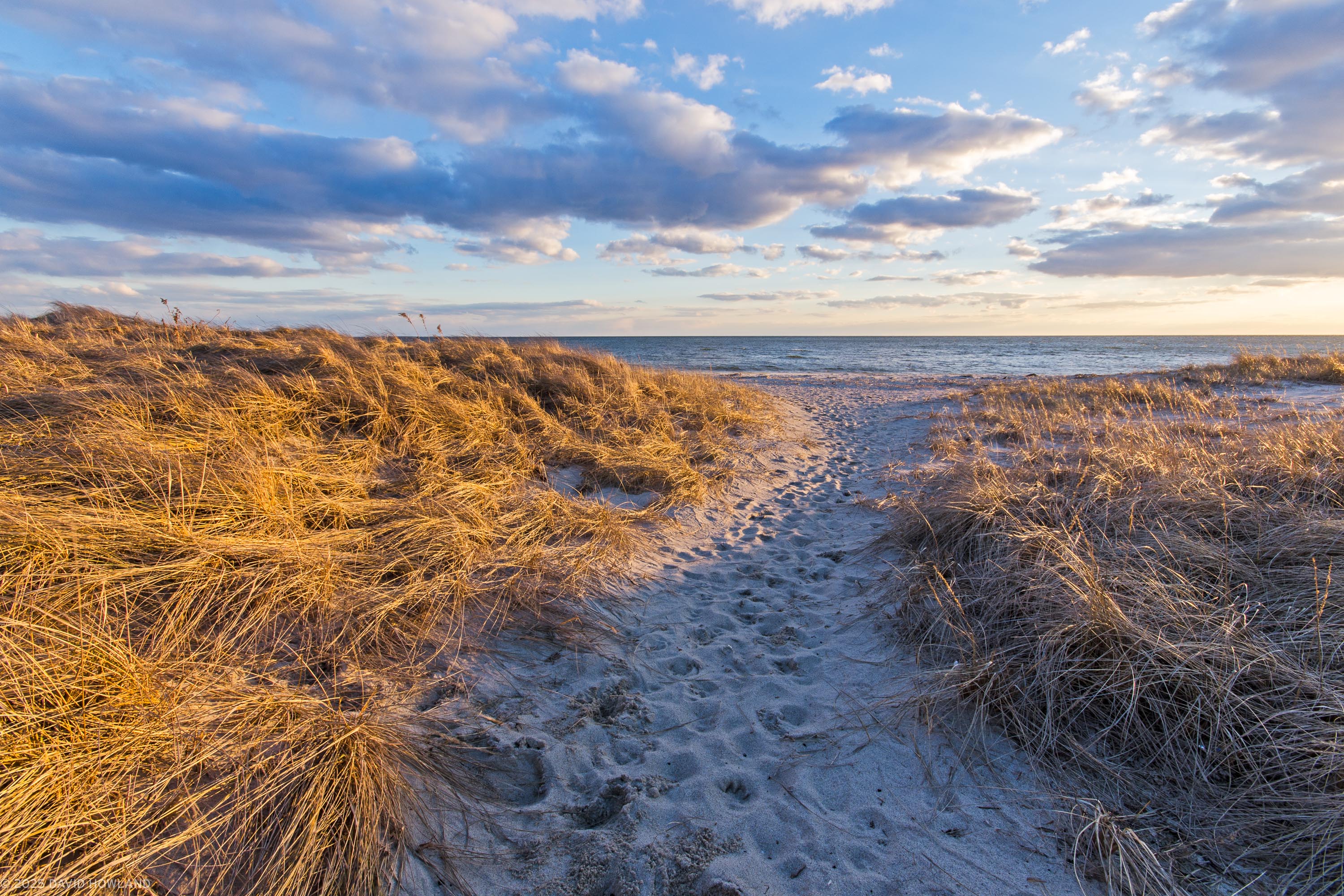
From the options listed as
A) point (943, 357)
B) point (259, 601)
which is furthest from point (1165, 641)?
point (943, 357)

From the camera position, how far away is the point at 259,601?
8.45ft

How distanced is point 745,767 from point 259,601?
92.8 inches

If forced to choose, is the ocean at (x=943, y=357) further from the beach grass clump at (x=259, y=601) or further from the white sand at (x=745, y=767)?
the white sand at (x=745, y=767)

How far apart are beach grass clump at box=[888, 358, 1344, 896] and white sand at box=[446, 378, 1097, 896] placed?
0.82 feet

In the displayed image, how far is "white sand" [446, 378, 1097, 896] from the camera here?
70.8 inches

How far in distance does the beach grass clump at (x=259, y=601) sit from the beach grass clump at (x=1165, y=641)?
A: 7.15 ft

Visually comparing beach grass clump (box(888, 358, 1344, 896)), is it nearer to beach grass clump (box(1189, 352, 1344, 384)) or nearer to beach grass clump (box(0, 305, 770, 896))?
beach grass clump (box(0, 305, 770, 896))

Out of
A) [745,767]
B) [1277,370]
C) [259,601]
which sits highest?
[1277,370]

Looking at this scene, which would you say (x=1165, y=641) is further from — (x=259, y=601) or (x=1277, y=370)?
(x=1277, y=370)

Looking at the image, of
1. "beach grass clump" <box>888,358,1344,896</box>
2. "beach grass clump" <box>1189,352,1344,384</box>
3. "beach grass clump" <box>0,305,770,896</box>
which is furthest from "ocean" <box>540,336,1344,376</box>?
"beach grass clump" <box>888,358,1344,896</box>

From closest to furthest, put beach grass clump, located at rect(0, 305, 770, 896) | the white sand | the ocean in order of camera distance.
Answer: beach grass clump, located at rect(0, 305, 770, 896) → the white sand → the ocean

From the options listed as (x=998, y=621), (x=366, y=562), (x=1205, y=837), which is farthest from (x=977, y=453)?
(x=366, y=562)

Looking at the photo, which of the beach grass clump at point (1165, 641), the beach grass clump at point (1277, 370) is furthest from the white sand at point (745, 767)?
the beach grass clump at point (1277, 370)

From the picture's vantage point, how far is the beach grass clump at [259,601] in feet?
5.31
